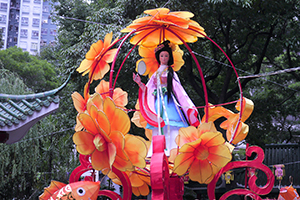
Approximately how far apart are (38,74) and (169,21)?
678 inches

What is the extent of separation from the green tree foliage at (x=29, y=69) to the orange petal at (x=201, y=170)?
1713 cm

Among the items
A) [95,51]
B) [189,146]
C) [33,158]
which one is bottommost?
[33,158]

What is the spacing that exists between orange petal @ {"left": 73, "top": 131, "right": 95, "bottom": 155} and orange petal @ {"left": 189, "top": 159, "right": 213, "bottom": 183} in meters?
1.03

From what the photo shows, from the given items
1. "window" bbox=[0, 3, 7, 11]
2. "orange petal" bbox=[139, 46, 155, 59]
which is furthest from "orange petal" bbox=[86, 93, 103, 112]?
"window" bbox=[0, 3, 7, 11]

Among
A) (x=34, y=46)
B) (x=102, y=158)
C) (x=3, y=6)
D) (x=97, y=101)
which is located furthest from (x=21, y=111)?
(x=34, y=46)

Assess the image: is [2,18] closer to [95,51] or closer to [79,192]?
[95,51]

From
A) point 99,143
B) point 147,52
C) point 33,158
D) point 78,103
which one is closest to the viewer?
point 99,143

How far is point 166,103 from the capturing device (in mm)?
4449

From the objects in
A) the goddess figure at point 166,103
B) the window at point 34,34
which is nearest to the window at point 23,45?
the window at point 34,34

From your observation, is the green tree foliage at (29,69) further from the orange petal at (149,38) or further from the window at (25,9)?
the window at (25,9)

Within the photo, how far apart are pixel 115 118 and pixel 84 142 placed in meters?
0.37

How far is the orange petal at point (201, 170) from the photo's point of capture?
3.45 metres

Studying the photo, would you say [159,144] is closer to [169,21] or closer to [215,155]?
[215,155]

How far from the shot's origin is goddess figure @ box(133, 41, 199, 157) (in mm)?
4051
